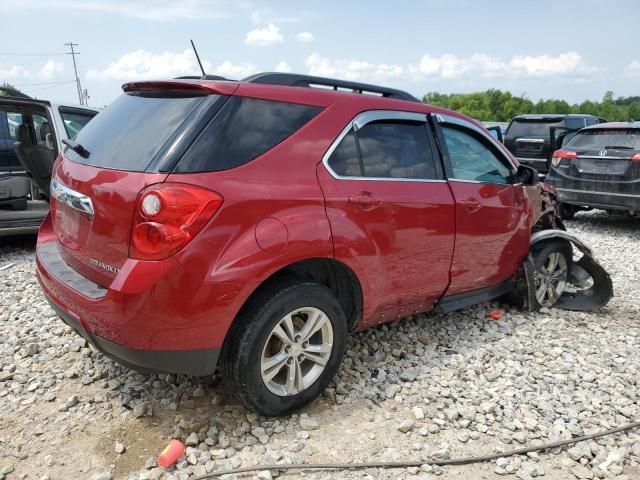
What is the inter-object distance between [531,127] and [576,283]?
25.9 feet

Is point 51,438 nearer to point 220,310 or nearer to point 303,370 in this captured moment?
point 220,310

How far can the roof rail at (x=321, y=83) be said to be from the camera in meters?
2.91

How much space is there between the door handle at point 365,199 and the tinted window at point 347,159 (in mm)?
125

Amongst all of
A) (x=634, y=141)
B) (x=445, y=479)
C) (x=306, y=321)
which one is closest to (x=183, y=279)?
(x=306, y=321)

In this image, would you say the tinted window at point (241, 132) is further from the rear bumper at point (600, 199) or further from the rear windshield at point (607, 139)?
the rear windshield at point (607, 139)

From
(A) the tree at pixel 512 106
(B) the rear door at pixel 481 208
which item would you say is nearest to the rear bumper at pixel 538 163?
(B) the rear door at pixel 481 208

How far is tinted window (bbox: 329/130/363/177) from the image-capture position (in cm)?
290

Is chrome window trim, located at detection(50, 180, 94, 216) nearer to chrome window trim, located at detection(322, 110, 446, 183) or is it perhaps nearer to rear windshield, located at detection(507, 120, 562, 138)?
chrome window trim, located at detection(322, 110, 446, 183)

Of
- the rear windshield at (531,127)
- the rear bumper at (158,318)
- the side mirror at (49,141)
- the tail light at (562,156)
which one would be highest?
the rear windshield at (531,127)

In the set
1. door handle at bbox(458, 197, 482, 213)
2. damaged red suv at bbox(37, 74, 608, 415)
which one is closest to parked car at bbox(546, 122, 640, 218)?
door handle at bbox(458, 197, 482, 213)

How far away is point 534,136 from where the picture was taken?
1165 cm

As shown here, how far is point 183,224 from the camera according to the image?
2324 millimetres

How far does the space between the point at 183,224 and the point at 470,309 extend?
9.96 feet

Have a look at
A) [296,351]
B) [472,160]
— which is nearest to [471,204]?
[472,160]
